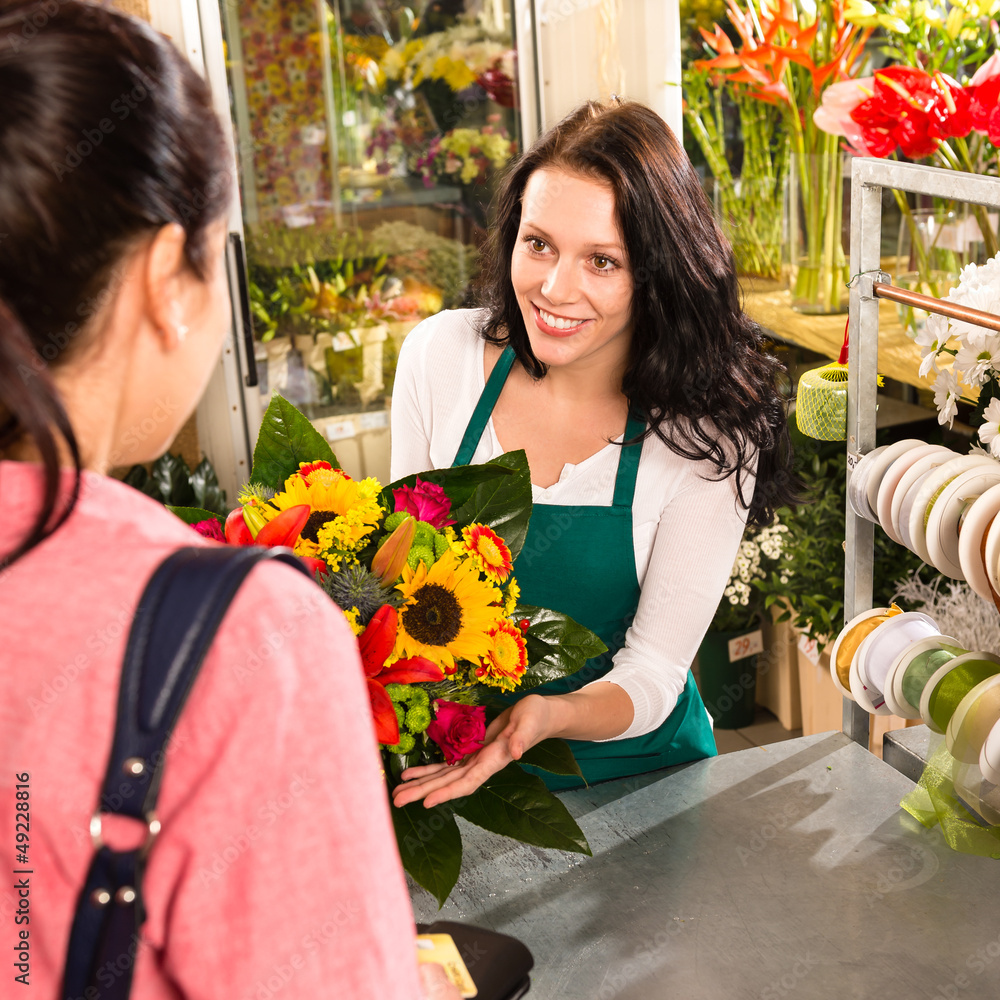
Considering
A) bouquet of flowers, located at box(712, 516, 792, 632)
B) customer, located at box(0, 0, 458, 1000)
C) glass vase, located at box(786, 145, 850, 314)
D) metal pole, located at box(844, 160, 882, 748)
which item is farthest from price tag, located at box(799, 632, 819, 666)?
customer, located at box(0, 0, 458, 1000)

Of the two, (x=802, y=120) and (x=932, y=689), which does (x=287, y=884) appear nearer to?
(x=932, y=689)

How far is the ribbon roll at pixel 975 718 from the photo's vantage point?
37.9 inches

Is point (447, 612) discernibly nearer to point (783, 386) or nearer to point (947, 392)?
point (947, 392)

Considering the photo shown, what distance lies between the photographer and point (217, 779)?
44cm

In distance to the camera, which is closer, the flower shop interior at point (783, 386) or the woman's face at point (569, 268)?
the flower shop interior at point (783, 386)

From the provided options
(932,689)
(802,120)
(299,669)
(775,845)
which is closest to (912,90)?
(802,120)

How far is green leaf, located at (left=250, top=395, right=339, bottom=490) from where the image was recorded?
40.3 inches

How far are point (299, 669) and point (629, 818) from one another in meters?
0.78

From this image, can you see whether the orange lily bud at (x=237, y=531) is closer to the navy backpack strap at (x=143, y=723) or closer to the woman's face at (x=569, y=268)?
the navy backpack strap at (x=143, y=723)

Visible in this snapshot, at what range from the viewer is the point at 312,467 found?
979 mm

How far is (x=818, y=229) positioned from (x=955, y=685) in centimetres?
181

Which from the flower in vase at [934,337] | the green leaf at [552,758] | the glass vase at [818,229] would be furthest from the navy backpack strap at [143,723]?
the glass vase at [818,229]

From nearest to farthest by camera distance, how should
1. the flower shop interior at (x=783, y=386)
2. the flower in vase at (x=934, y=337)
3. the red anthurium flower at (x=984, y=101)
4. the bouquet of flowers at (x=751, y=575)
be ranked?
the flower shop interior at (x=783, y=386) < the flower in vase at (x=934, y=337) < the red anthurium flower at (x=984, y=101) < the bouquet of flowers at (x=751, y=575)

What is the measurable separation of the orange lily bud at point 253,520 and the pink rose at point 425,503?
127 mm
